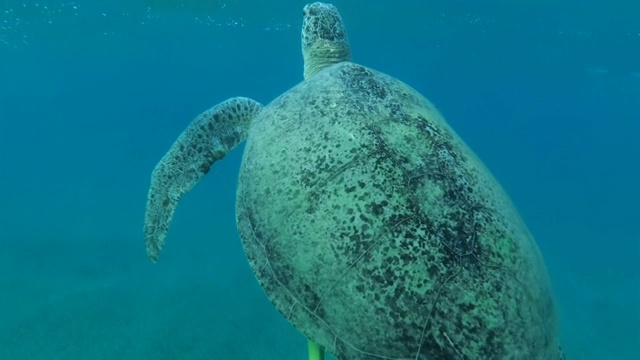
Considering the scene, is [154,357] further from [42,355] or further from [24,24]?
[24,24]

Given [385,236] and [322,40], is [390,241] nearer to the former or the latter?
[385,236]

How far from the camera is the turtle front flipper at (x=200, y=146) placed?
15.0 feet

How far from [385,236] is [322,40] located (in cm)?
322

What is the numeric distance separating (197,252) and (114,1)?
16.5 meters

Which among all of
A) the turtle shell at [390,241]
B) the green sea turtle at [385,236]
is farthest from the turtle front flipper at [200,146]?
the turtle shell at [390,241]

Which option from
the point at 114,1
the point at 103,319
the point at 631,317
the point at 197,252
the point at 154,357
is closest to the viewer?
the point at 154,357

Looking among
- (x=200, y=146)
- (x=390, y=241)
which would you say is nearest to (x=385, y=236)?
(x=390, y=241)

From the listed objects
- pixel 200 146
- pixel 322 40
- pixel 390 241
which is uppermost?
pixel 322 40

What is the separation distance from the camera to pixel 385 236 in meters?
2.53

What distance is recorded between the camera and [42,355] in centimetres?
807

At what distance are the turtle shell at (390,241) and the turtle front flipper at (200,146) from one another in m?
1.55

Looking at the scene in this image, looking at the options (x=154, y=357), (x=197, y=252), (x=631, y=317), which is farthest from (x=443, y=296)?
(x=631, y=317)

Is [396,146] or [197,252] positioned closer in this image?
[396,146]

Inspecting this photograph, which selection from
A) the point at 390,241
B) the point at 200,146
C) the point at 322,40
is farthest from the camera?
the point at 322,40
